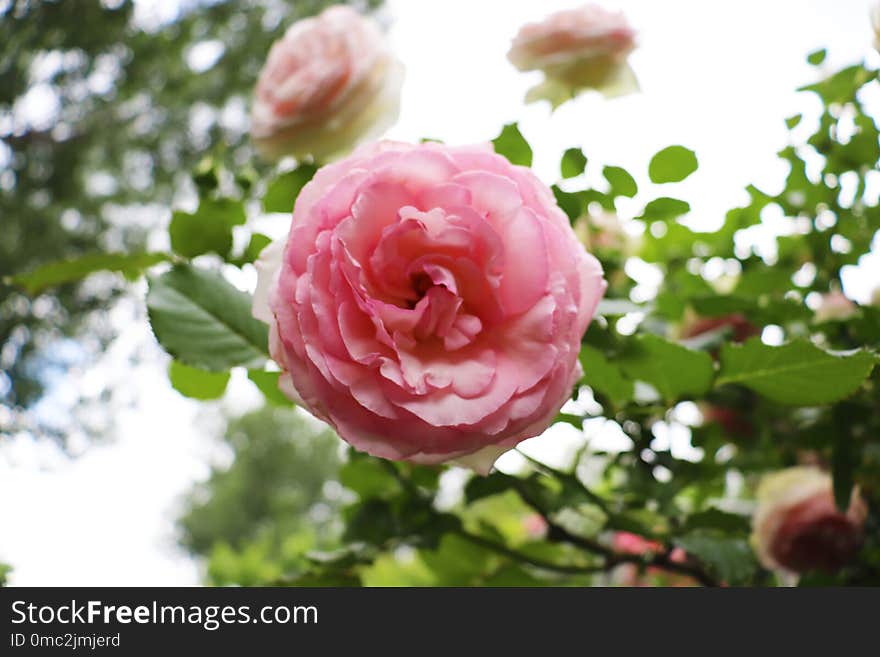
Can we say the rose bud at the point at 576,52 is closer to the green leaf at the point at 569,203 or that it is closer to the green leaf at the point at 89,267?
the green leaf at the point at 569,203

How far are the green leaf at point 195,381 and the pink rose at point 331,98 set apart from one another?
13 cm

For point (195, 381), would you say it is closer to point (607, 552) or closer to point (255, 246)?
point (255, 246)

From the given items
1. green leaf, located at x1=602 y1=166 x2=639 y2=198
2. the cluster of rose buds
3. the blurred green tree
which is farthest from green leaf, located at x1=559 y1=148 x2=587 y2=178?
the blurred green tree

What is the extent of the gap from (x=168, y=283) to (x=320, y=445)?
7.49 m

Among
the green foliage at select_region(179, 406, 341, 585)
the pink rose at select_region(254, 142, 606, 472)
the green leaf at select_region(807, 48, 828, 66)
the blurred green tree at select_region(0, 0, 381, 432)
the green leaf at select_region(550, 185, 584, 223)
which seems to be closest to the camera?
the pink rose at select_region(254, 142, 606, 472)

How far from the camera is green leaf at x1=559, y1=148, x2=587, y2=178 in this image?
0.37 m

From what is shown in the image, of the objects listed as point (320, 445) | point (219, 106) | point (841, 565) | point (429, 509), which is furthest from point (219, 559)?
point (320, 445)

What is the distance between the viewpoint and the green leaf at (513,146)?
1.14 ft

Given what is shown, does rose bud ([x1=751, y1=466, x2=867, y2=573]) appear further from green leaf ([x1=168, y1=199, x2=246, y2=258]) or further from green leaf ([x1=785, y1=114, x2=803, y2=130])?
green leaf ([x1=168, y1=199, x2=246, y2=258])

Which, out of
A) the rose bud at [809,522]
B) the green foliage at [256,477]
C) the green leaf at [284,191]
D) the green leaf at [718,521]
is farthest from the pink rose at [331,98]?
the green foliage at [256,477]

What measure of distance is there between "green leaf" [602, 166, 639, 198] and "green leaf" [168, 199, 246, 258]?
0.59 ft

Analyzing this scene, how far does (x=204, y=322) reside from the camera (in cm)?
32

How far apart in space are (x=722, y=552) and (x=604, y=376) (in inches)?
4.6

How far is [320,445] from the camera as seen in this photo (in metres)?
7.66
